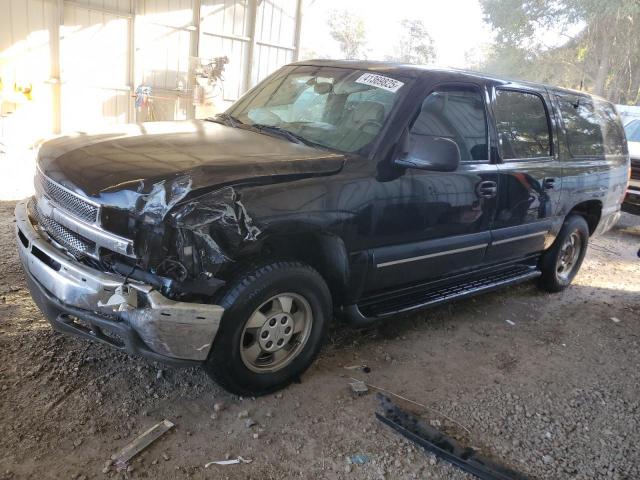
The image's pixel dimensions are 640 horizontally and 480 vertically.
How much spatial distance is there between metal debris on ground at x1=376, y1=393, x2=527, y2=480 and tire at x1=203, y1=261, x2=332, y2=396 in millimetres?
571

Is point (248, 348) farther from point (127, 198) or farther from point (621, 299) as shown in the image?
point (621, 299)

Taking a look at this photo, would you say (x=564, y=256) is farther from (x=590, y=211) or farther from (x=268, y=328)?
(x=268, y=328)

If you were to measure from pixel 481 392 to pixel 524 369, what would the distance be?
1.89ft

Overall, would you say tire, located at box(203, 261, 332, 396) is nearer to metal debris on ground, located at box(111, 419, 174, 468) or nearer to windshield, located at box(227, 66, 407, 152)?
metal debris on ground, located at box(111, 419, 174, 468)

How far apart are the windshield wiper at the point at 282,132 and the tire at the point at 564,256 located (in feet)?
9.51

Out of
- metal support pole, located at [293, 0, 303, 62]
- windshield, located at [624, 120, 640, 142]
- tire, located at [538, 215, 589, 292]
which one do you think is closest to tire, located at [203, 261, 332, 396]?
tire, located at [538, 215, 589, 292]

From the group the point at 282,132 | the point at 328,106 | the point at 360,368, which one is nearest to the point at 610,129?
the point at 328,106

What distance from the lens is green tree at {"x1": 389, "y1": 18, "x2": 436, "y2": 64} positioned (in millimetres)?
31031

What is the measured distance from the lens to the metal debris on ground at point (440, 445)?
2.66 m

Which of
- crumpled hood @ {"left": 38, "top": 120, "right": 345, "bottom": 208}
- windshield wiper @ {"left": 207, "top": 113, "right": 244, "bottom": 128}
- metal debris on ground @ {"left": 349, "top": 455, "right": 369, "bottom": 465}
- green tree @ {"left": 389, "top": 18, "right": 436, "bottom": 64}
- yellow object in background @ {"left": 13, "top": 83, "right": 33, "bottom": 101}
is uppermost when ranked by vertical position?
green tree @ {"left": 389, "top": 18, "right": 436, "bottom": 64}

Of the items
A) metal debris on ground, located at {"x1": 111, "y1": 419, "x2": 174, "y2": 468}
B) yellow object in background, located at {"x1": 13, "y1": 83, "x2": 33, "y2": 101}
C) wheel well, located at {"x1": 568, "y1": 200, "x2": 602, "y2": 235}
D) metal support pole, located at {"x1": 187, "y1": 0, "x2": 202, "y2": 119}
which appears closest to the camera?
metal debris on ground, located at {"x1": 111, "y1": 419, "x2": 174, "y2": 468}

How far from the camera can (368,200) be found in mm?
3205

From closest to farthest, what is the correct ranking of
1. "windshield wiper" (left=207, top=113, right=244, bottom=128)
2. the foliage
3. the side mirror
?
the side mirror, "windshield wiper" (left=207, top=113, right=244, bottom=128), the foliage

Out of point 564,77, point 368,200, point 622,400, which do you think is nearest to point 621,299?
point 622,400
